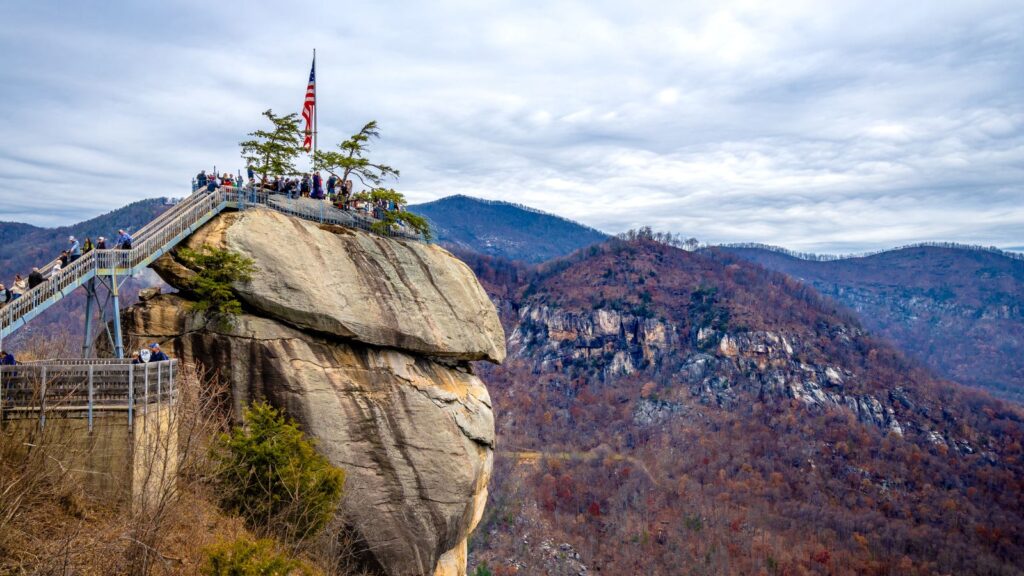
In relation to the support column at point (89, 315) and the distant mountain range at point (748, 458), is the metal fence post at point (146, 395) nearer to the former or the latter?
the support column at point (89, 315)

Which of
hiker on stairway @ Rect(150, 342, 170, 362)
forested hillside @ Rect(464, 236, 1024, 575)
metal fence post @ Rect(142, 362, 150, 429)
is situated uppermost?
hiker on stairway @ Rect(150, 342, 170, 362)

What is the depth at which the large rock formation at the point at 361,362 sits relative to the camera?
874 inches

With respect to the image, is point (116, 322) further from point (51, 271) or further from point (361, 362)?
point (361, 362)

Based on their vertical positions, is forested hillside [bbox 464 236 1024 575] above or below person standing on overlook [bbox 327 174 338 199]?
below

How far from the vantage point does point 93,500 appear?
639 inches

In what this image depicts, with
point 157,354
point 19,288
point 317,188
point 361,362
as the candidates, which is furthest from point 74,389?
point 317,188

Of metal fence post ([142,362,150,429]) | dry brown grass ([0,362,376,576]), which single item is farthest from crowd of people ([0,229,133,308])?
dry brown grass ([0,362,376,576])

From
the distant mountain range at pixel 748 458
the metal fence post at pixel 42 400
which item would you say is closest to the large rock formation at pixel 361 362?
the metal fence post at pixel 42 400

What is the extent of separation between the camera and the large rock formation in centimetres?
2220

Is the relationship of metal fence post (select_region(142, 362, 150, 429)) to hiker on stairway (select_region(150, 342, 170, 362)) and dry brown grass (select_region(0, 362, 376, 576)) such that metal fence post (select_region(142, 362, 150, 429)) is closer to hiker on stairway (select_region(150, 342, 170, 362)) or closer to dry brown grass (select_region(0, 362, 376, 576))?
dry brown grass (select_region(0, 362, 376, 576))

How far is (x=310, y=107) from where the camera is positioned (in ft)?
99.9

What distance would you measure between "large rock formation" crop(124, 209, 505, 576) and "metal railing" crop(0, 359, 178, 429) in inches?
205

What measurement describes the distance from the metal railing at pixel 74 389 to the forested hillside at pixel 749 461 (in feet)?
301

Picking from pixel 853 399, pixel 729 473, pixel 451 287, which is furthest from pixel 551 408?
pixel 451 287
